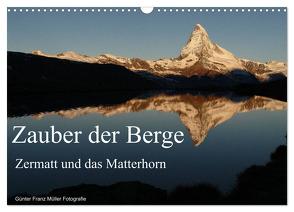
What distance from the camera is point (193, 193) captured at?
8328mm

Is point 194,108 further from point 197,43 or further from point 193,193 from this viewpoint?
point 193,193

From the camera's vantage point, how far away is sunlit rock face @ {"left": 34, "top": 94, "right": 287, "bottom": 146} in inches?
334

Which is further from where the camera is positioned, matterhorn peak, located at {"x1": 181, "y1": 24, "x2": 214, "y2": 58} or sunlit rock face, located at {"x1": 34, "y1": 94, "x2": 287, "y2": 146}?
sunlit rock face, located at {"x1": 34, "y1": 94, "x2": 287, "y2": 146}

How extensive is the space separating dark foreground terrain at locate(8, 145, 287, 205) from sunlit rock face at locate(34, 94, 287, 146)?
2.27 feet

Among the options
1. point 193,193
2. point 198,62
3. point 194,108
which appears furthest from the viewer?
point 198,62

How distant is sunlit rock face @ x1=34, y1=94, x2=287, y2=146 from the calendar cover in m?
0.02

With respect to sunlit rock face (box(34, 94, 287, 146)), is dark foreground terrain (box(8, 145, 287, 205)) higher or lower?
lower

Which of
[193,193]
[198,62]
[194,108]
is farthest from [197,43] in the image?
[193,193]

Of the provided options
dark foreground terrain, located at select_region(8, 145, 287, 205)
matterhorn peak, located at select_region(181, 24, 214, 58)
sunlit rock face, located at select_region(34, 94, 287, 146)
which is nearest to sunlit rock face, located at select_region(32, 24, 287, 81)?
Answer: matterhorn peak, located at select_region(181, 24, 214, 58)

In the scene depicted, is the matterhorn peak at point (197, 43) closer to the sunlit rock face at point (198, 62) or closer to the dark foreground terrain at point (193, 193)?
the sunlit rock face at point (198, 62)

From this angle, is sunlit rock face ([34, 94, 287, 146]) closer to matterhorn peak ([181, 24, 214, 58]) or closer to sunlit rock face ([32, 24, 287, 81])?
sunlit rock face ([32, 24, 287, 81])

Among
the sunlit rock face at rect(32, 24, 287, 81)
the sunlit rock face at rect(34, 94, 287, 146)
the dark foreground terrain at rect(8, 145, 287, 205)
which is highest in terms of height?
the sunlit rock face at rect(32, 24, 287, 81)

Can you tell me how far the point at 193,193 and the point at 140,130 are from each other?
1.09 metres
